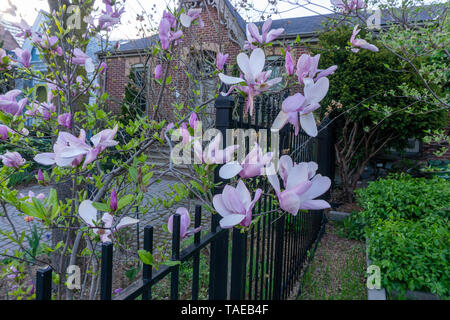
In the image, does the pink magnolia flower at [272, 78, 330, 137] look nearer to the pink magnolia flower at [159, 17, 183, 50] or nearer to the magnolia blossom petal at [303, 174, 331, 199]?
the magnolia blossom petal at [303, 174, 331, 199]

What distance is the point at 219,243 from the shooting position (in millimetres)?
1324

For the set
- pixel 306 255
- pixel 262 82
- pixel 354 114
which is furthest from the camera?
pixel 354 114

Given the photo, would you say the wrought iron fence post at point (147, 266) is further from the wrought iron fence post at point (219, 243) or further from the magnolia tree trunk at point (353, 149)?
the magnolia tree trunk at point (353, 149)

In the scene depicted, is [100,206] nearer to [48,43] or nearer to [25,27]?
[48,43]

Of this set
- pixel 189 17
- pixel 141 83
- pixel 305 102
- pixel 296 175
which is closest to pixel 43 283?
pixel 296 175

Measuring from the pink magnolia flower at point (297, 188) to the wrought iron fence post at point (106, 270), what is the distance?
16.3 inches

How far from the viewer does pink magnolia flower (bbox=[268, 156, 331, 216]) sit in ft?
2.47

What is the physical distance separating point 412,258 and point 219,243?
2076 mm

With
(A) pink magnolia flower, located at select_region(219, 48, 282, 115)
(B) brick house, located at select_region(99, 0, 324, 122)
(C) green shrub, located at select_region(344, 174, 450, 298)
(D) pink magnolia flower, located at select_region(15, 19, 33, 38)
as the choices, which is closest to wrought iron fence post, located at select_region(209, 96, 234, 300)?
(B) brick house, located at select_region(99, 0, 324, 122)

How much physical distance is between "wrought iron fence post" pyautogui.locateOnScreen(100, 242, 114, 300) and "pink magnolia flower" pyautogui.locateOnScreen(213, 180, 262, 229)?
0.27 m

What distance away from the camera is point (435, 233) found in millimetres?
2959
